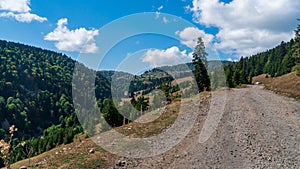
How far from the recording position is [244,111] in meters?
33.1

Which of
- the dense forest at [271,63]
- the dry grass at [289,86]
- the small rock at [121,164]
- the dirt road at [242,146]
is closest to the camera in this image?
the dirt road at [242,146]

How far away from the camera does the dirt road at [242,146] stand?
20.1 meters

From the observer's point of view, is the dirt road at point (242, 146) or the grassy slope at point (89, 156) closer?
the dirt road at point (242, 146)

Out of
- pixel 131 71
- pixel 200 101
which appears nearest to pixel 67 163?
pixel 131 71

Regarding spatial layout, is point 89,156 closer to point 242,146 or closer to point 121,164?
point 121,164

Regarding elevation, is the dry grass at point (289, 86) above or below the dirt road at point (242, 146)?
above

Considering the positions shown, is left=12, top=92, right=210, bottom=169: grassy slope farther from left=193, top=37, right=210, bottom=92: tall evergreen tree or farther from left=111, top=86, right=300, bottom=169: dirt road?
left=193, top=37, right=210, bottom=92: tall evergreen tree

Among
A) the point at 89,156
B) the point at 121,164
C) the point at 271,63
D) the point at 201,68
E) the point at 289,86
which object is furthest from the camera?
the point at 271,63

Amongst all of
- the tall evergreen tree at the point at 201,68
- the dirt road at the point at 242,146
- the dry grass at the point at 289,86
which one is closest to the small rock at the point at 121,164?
the dirt road at the point at 242,146

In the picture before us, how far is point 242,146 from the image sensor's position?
22.8m

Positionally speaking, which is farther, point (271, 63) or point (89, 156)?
point (271, 63)

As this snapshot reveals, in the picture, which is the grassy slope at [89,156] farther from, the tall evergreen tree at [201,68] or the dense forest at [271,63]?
the dense forest at [271,63]

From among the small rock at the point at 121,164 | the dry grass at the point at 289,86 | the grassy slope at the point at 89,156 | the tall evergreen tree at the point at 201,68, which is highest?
the tall evergreen tree at the point at 201,68

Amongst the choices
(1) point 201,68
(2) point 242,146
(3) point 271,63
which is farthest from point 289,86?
(3) point 271,63
